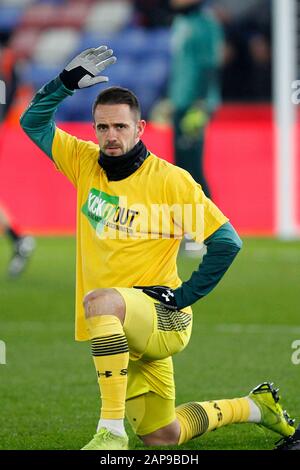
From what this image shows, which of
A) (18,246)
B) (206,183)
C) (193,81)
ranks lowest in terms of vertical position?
(18,246)

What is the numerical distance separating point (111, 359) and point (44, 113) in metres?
1.38

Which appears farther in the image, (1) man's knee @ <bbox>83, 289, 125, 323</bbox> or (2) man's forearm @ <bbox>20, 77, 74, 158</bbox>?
(2) man's forearm @ <bbox>20, 77, 74, 158</bbox>

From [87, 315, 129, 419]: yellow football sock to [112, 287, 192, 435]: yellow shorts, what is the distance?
0.15 m

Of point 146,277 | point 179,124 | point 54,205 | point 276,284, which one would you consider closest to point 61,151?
point 146,277

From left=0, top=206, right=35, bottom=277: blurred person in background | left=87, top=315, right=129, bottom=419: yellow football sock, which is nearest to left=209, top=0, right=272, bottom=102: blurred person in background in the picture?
left=0, top=206, right=35, bottom=277: blurred person in background

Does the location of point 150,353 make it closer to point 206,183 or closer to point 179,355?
point 179,355

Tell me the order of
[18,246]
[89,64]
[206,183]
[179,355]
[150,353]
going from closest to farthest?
1. [150,353]
2. [89,64]
3. [179,355]
4. [18,246]
5. [206,183]

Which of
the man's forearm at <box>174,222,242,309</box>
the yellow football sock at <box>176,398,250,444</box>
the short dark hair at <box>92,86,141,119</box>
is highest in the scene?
the short dark hair at <box>92,86,141,119</box>

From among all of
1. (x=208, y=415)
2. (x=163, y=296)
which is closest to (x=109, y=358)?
(x=163, y=296)

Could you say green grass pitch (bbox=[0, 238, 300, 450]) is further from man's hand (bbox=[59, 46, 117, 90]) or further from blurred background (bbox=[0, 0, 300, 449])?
man's hand (bbox=[59, 46, 117, 90])

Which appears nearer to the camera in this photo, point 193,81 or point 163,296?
point 163,296

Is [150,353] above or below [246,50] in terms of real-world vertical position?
below

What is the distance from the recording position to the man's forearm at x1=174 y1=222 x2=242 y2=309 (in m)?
5.86

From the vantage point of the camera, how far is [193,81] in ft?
50.3
